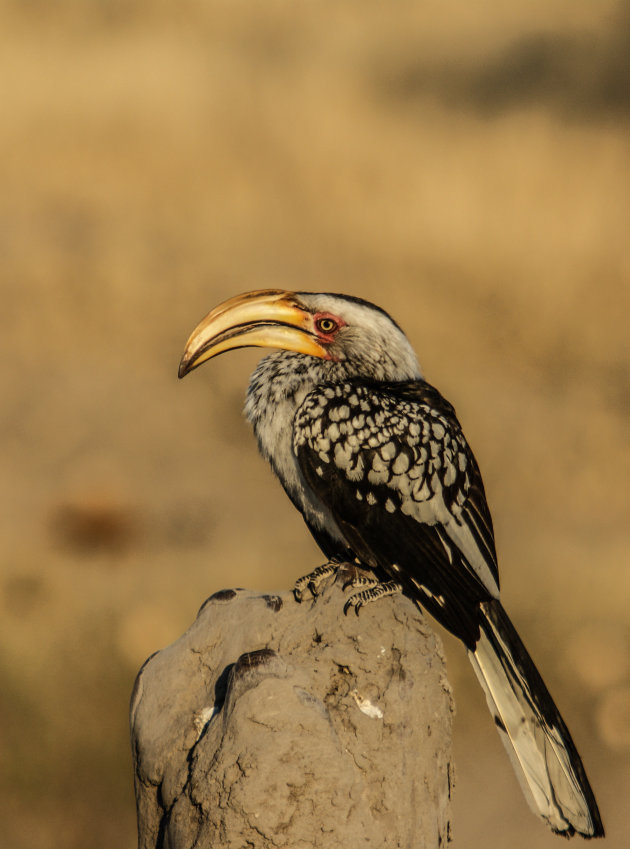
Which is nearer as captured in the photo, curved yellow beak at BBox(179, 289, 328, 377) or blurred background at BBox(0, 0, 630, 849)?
curved yellow beak at BBox(179, 289, 328, 377)

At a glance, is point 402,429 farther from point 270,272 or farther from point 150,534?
point 270,272

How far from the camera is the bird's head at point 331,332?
14.0 feet

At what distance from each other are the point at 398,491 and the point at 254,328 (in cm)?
97

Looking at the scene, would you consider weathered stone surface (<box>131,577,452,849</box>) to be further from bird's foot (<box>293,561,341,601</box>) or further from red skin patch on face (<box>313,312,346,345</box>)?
red skin patch on face (<box>313,312,346,345</box>)

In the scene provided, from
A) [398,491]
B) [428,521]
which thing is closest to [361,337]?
[398,491]

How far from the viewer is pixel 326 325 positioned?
434 cm

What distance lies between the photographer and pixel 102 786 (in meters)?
9.12

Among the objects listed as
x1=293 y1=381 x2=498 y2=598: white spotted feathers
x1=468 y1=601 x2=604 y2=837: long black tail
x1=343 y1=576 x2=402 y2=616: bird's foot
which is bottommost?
x1=468 y1=601 x2=604 y2=837: long black tail

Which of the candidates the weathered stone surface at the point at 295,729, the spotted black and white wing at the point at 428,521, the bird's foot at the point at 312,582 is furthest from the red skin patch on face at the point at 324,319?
the weathered stone surface at the point at 295,729

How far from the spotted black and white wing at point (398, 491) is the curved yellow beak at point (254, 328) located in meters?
0.42

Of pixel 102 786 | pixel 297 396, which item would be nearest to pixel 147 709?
pixel 297 396

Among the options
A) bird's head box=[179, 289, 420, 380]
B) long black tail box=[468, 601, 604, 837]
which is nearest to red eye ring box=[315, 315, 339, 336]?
bird's head box=[179, 289, 420, 380]

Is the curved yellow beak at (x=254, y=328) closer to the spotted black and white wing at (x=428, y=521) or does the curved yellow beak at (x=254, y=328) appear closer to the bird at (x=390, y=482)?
the bird at (x=390, y=482)

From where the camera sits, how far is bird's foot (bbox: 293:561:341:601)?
372 centimetres
